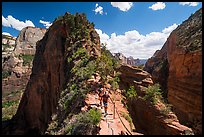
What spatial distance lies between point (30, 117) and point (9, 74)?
47706 mm

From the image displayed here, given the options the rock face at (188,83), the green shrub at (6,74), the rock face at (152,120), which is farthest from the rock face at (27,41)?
the rock face at (152,120)

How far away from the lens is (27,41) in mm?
93625

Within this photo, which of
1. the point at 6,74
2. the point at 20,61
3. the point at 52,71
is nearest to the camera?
the point at 52,71

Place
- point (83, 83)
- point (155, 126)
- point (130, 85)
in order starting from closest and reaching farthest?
1. point (83, 83)
2. point (155, 126)
3. point (130, 85)

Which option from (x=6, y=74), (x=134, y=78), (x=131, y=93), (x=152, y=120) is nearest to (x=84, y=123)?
(x=152, y=120)

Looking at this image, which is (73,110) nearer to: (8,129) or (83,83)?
(83,83)

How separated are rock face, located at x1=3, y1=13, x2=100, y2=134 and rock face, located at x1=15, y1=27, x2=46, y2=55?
191 feet

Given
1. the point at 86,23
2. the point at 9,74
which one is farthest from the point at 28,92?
the point at 9,74

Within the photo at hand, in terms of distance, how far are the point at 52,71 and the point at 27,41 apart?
2941 inches

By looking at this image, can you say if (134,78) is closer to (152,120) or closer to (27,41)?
(152,120)

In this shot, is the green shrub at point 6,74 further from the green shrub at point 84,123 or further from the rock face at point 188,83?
the green shrub at point 84,123

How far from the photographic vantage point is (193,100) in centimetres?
2097

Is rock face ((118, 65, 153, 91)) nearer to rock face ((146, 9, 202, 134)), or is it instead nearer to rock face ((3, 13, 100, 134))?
rock face ((3, 13, 100, 134))

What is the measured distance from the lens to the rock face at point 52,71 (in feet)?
64.8
